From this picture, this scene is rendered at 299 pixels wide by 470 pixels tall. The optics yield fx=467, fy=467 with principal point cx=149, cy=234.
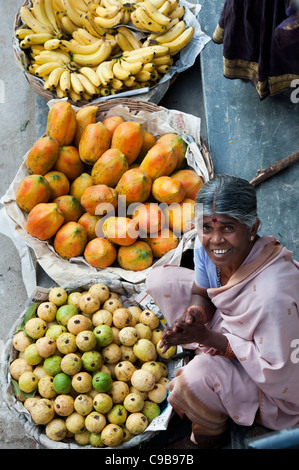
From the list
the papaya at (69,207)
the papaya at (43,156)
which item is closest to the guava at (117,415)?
the papaya at (69,207)

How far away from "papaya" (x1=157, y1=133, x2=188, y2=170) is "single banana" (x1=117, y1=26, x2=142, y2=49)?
102 cm

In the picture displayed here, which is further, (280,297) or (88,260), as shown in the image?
(88,260)

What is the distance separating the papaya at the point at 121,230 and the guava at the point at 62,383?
801 millimetres

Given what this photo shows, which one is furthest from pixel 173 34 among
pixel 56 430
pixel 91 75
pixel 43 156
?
pixel 56 430

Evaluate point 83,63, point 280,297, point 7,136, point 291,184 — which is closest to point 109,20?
point 83,63

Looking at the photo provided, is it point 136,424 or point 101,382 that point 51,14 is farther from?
point 136,424

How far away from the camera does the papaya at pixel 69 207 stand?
2.82 meters

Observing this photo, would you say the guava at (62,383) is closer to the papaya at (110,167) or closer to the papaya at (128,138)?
the papaya at (110,167)

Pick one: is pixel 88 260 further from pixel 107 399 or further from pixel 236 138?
pixel 236 138

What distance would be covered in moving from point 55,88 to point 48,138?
0.70 metres

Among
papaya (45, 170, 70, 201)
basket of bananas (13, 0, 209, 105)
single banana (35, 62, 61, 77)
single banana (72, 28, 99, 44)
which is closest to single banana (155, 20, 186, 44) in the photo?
basket of bananas (13, 0, 209, 105)

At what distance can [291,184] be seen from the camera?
2.80m

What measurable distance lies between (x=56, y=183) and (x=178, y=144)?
81 centimetres

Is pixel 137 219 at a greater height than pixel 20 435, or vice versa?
pixel 137 219
